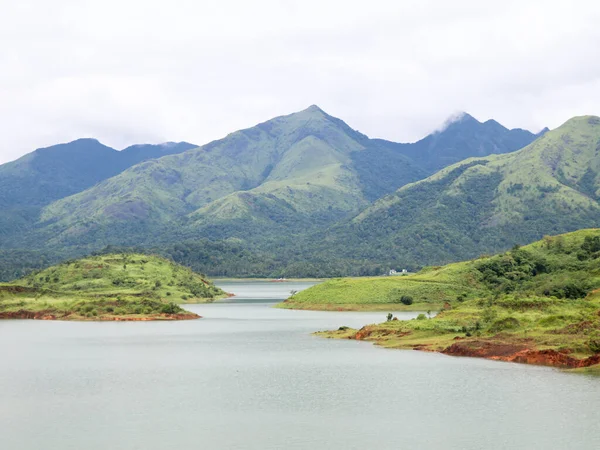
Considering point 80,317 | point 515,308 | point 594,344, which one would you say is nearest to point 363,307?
point 80,317

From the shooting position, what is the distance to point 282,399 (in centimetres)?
6288

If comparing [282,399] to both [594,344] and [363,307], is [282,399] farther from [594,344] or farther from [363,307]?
[363,307]

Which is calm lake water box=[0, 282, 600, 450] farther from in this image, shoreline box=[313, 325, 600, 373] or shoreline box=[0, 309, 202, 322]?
shoreline box=[0, 309, 202, 322]

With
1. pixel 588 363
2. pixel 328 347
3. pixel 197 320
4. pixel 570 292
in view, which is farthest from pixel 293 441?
pixel 197 320

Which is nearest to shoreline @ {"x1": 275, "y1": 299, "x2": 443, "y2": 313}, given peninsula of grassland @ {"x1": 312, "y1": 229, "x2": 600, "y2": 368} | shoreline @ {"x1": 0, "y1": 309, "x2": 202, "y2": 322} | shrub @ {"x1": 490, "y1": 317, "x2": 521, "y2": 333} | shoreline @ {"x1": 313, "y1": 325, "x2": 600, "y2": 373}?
peninsula of grassland @ {"x1": 312, "y1": 229, "x2": 600, "y2": 368}

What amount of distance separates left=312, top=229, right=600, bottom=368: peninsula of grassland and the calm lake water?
4288 mm

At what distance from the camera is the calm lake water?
48.6 meters

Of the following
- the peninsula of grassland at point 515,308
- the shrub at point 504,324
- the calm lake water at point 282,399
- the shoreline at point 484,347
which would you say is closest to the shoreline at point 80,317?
the peninsula of grassland at point 515,308

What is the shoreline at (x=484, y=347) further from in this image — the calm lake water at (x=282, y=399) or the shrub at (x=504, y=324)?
the shrub at (x=504, y=324)

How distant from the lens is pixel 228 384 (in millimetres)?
70750

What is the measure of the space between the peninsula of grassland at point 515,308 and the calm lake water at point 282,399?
429 cm

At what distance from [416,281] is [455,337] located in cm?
7981

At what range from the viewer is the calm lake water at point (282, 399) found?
159 feet

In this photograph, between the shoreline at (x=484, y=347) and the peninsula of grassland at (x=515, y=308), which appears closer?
the shoreline at (x=484, y=347)
